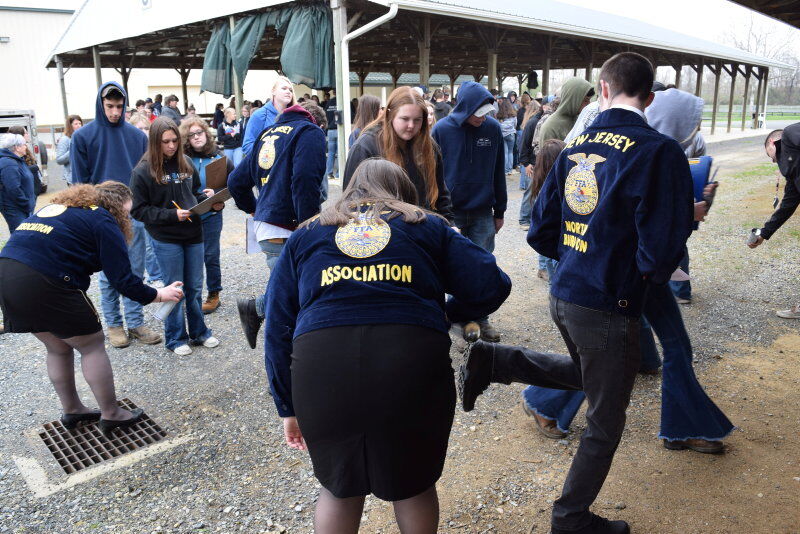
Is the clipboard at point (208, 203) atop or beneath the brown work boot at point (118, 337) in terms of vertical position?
atop

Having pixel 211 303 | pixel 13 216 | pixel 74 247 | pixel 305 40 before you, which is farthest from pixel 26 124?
pixel 74 247

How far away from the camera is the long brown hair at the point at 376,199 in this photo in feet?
6.43

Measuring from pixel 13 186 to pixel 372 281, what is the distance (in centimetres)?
645

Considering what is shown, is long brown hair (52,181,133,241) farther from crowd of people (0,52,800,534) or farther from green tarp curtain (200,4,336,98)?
green tarp curtain (200,4,336,98)

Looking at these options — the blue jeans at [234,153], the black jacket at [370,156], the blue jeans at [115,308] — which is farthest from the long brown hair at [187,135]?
the blue jeans at [234,153]

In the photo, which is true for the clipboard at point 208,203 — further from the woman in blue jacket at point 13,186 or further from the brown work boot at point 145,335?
the woman in blue jacket at point 13,186

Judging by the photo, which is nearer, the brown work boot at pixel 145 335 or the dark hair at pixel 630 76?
the dark hair at pixel 630 76

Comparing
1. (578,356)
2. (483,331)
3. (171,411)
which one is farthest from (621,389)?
(171,411)

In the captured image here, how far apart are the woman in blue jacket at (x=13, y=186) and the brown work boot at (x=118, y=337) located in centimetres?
272

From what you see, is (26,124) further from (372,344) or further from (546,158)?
(372,344)

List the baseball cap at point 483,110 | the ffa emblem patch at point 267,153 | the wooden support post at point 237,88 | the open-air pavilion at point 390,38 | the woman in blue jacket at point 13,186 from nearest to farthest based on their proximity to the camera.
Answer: the ffa emblem patch at point 267,153, the baseball cap at point 483,110, the woman in blue jacket at point 13,186, the open-air pavilion at point 390,38, the wooden support post at point 237,88

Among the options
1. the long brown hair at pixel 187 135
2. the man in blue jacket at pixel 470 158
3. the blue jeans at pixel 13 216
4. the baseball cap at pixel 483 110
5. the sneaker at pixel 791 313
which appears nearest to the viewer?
the baseball cap at pixel 483 110

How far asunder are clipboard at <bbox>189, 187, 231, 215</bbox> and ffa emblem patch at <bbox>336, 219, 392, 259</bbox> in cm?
295

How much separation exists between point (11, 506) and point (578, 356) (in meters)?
2.82
